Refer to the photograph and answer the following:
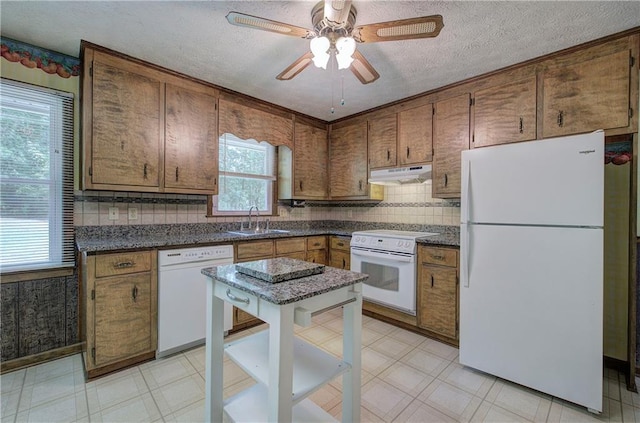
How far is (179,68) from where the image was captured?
8.06ft

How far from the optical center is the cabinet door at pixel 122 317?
6.45 feet

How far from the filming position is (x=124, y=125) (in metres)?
2.27

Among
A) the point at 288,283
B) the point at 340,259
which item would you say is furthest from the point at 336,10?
the point at 340,259

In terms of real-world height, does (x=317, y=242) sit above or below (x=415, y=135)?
below

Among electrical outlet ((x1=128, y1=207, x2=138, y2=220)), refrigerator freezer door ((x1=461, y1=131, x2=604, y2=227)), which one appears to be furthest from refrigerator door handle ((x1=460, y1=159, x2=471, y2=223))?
electrical outlet ((x1=128, y1=207, x2=138, y2=220))

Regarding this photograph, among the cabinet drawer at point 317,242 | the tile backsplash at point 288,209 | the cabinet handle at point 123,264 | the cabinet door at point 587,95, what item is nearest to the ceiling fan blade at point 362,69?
the cabinet door at point 587,95

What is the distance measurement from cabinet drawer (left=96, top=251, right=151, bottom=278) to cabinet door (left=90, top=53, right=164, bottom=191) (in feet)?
1.96

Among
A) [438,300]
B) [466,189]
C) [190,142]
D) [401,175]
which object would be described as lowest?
[438,300]

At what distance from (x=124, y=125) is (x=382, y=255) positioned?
2497 millimetres

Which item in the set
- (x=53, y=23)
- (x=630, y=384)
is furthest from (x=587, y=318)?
(x=53, y=23)

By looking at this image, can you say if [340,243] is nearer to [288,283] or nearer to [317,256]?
[317,256]

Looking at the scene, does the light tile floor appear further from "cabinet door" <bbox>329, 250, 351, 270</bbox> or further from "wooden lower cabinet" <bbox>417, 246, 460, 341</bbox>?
"cabinet door" <bbox>329, 250, 351, 270</bbox>

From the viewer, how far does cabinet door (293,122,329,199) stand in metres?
3.56

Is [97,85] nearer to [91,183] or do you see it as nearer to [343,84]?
[91,183]
